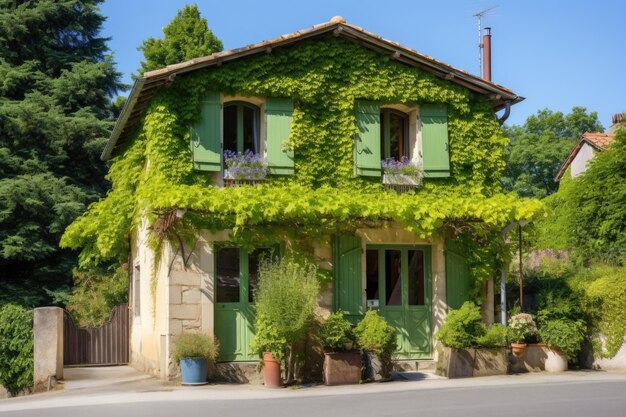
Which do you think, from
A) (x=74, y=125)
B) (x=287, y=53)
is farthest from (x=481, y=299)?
(x=74, y=125)

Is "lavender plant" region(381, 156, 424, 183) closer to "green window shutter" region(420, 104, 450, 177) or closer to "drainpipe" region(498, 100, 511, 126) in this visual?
"green window shutter" region(420, 104, 450, 177)

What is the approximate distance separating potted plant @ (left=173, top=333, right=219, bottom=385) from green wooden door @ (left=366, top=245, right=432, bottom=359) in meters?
3.53

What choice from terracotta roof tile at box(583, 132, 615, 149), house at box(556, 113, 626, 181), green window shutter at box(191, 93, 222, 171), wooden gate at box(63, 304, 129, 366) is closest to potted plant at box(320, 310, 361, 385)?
green window shutter at box(191, 93, 222, 171)

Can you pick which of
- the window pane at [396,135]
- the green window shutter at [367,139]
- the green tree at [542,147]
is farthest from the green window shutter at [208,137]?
the green tree at [542,147]

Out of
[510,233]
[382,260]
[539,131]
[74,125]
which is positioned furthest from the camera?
[539,131]

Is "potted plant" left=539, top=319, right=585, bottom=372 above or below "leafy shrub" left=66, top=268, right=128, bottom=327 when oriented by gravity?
below

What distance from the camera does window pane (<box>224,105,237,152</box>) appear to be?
15586mm

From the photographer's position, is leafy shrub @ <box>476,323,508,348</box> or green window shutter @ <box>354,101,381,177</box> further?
green window shutter @ <box>354,101,381,177</box>

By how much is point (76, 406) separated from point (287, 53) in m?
7.59

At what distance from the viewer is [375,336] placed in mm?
14023

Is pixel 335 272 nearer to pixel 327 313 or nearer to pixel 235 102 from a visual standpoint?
pixel 327 313

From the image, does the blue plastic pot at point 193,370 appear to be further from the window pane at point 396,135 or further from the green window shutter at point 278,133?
the window pane at point 396,135

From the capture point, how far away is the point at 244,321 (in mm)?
14805

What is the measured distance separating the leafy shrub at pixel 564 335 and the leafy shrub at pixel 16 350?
9.83m
